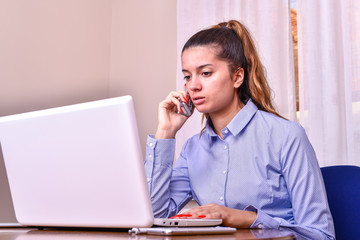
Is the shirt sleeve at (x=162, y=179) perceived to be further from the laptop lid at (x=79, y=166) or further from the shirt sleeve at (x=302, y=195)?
the laptop lid at (x=79, y=166)

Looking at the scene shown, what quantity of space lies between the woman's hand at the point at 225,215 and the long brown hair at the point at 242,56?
473 millimetres

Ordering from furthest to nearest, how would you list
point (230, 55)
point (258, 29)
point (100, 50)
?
point (100, 50) < point (258, 29) < point (230, 55)

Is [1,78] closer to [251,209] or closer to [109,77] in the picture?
[109,77]

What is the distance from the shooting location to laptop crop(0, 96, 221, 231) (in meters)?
0.85

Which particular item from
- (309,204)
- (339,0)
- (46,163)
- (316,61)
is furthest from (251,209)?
(339,0)

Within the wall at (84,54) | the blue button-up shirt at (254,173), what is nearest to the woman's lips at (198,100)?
the blue button-up shirt at (254,173)

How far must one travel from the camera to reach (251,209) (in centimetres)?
119

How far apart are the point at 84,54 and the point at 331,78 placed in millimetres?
1817

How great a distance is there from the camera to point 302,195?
1238mm

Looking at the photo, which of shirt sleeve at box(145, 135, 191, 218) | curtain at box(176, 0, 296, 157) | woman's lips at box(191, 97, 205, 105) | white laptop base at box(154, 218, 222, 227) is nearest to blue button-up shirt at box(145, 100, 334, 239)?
shirt sleeve at box(145, 135, 191, 218)

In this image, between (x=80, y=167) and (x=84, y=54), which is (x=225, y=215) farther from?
(x=84, y=54)

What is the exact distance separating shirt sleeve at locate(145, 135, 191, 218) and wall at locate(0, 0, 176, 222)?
162cm

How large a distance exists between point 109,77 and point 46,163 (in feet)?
8.46

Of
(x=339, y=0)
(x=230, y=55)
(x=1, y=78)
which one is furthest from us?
(x=1, y=78)
